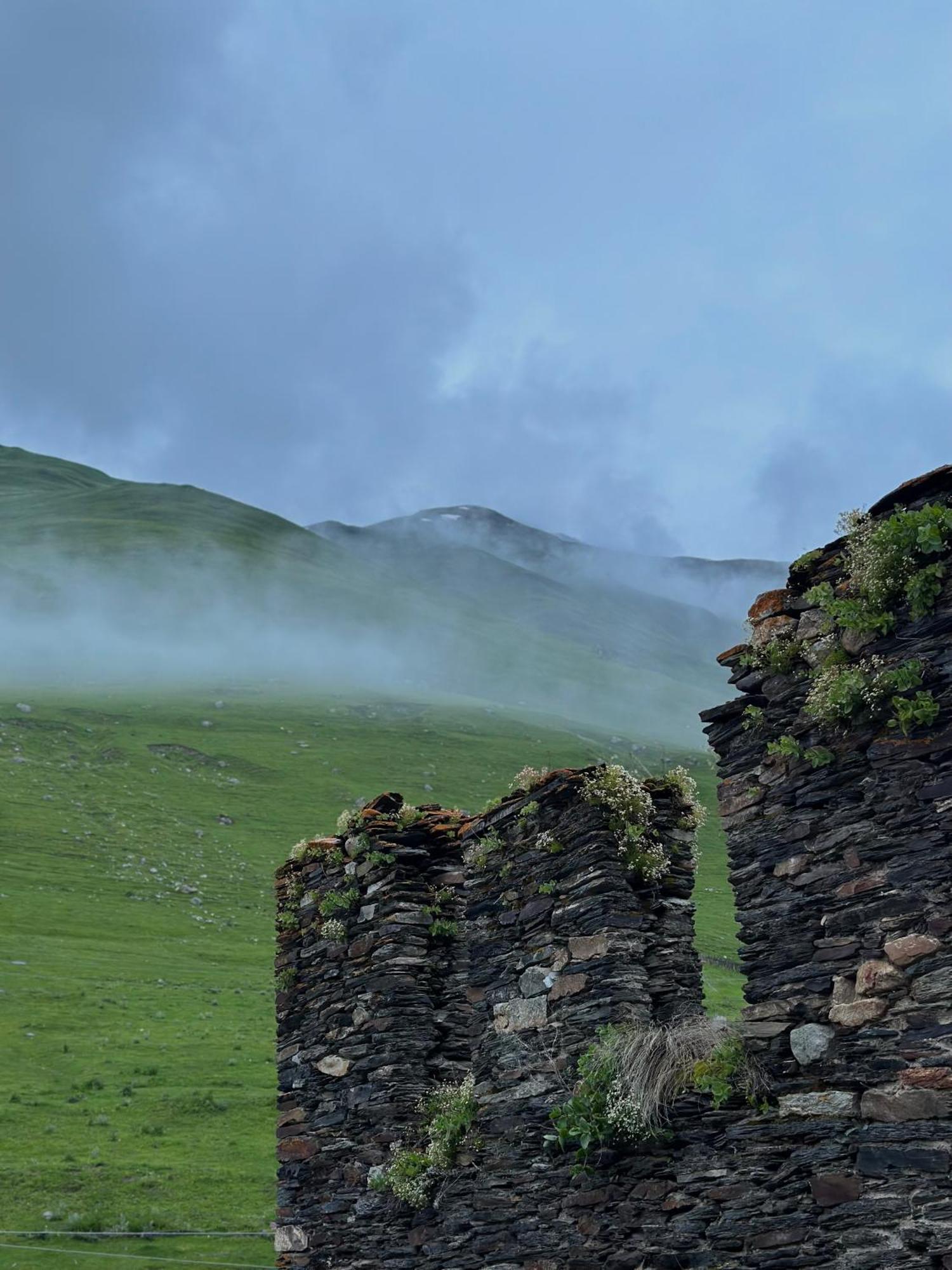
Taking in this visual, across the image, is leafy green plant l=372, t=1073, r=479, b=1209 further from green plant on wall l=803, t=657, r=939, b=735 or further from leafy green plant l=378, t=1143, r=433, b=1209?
green plant on wall l=803, t=657, r=939, b=735

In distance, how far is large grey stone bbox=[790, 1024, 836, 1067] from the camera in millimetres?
8266

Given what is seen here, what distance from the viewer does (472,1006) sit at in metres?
12.0

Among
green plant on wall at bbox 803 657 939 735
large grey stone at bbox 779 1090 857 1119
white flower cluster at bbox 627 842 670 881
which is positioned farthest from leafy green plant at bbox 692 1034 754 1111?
green plant on wall at bbox 803 657 939 735

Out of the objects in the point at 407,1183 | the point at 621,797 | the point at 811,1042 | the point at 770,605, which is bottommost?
the point at 407,1183

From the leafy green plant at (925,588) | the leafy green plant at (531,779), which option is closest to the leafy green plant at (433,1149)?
the leafy green plant at (531,779)

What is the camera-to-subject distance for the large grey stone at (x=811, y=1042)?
827 cm

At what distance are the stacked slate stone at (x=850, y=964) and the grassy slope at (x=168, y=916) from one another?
19300mm

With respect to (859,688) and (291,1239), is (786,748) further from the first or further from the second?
(291,1239)

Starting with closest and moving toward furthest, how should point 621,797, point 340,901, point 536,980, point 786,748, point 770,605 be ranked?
point 786,748, point 770,605, point 621,797, point 536,980, point 340,901

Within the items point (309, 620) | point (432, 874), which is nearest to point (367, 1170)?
point (432, 874)

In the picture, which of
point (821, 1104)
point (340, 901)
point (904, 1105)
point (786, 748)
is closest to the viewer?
point (904, 1105)

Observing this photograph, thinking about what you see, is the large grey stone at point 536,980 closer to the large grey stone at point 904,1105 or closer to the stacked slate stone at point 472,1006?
the stacked slate stone at point 472,1006

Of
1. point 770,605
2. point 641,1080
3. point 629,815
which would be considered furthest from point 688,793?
point 641,1080

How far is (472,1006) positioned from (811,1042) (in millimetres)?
4383
